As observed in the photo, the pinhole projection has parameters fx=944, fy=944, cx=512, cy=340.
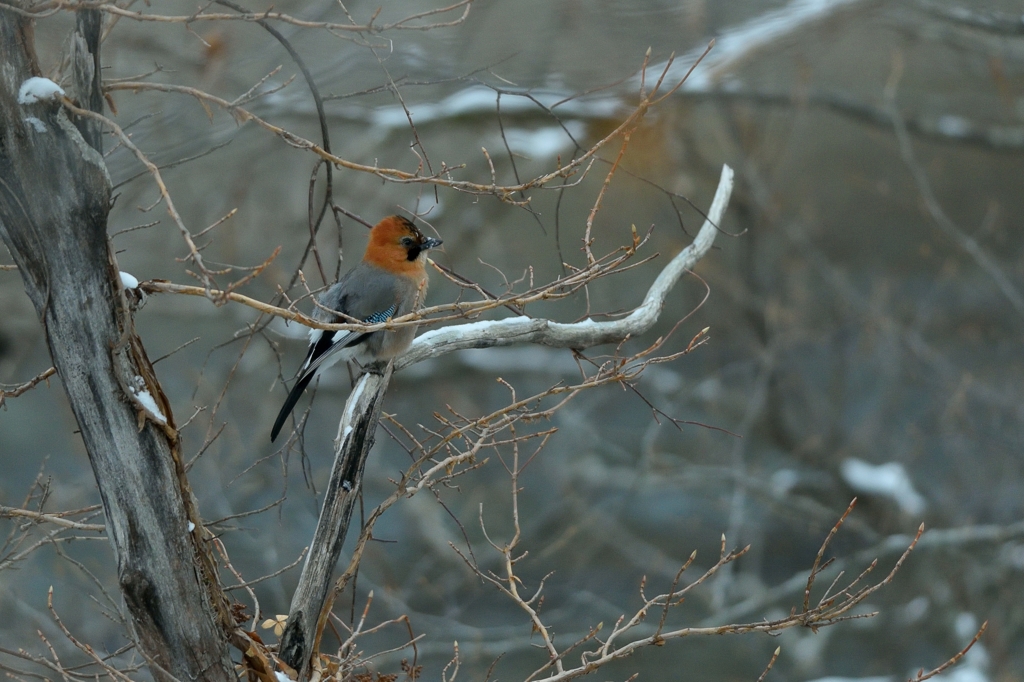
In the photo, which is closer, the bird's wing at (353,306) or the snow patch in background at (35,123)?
the snow patch in background at (35,123)

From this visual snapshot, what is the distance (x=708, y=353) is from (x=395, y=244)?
286 inches

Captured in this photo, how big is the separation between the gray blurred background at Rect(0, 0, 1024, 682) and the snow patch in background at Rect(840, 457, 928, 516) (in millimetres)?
34

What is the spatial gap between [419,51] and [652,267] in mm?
5013

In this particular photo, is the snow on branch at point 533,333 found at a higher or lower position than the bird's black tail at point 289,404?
higher

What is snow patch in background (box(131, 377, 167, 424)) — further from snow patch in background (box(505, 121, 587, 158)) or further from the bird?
snow patch in background (box(505, 121, 587, 158))

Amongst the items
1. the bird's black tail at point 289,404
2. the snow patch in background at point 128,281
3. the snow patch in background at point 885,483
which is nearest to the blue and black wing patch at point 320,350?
the bird's black tail at point 289,404

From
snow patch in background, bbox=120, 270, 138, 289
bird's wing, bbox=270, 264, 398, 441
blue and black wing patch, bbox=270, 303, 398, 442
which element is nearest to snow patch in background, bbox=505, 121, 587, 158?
bird's wing, bbox=270, 264, 398, 441

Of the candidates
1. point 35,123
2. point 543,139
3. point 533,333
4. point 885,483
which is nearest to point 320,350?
point 533,333

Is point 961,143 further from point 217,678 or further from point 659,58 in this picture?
point 217,678

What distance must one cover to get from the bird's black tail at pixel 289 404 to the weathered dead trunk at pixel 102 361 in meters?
0.58

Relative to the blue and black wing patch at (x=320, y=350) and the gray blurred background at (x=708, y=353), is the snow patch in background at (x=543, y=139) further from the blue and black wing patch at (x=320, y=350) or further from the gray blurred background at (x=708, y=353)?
the blue and black wing patch at (x=320, y=350)

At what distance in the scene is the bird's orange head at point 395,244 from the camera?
331cm

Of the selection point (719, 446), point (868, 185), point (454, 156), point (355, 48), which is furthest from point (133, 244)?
point (868, 185)

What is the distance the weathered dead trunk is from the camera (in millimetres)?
1651
